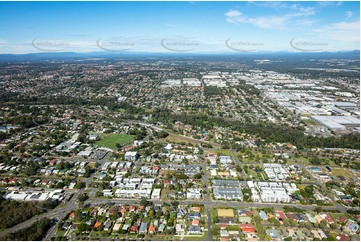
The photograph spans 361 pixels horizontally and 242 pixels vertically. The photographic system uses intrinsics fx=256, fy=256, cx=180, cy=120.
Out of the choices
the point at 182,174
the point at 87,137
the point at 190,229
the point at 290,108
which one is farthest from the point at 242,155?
the point at 290,108

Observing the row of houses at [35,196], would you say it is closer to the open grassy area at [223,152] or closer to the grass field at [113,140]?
the grass field at [113,140]

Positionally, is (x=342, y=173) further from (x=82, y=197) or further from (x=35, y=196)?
(x=35, y=196)

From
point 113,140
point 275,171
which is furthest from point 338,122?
point 113,140

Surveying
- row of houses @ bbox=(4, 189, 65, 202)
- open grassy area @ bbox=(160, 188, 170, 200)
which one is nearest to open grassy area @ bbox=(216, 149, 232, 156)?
open grassy area @ bbox=(160, 188, 170, 200)

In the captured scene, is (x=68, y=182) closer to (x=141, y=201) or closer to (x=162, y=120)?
(x=141, y=201)

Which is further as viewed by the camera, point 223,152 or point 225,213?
point 223,152

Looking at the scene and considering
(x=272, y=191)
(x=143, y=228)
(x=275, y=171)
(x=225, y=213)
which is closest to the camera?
(x=143, y=228)

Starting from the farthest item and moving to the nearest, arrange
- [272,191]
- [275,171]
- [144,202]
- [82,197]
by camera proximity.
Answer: [275,171] < [272,191] < [82,197] < [144,202]

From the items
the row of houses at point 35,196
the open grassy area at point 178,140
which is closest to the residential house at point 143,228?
the row of houses at point 35,196

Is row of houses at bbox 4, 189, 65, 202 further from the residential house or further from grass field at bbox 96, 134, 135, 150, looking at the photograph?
grass field at bbox 96, 134, 135, 150
